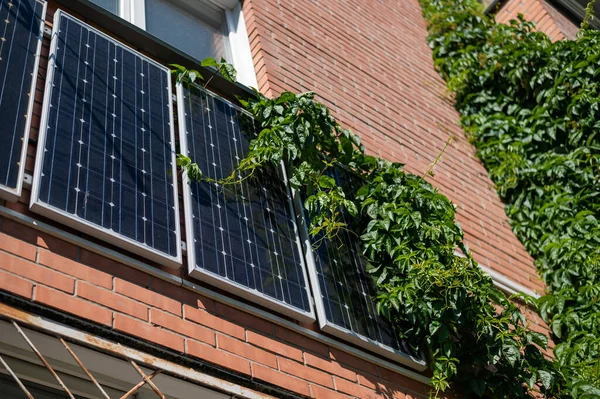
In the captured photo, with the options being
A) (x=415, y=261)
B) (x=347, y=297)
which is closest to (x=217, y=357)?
(x=347, y=297)

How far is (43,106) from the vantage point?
3.35 m

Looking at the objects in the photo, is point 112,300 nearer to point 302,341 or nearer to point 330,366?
point 302,341

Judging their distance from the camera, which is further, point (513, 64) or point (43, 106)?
point (513, 64)

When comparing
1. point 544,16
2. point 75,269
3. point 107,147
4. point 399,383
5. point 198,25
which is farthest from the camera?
point 544,16

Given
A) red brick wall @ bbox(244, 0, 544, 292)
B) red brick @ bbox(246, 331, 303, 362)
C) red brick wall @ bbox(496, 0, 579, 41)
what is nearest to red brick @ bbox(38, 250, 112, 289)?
red brick @ bbox(246, 331, 303, 362)

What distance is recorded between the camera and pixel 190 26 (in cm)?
564

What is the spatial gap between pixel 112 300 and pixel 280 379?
0.85 meters

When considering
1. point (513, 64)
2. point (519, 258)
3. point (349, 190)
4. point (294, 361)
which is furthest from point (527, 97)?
point (294, 361)

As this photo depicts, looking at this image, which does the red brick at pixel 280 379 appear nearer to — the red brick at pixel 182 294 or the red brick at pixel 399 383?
the red brick at pixel 182 294

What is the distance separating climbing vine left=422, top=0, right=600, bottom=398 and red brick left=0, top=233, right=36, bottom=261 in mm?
3037

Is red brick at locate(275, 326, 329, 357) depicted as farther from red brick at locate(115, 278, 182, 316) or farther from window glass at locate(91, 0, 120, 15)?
window glass at locate(91, 0, 120, 15)

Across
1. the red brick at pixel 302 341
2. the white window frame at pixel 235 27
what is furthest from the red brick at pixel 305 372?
the white window frame at pixel 235 27

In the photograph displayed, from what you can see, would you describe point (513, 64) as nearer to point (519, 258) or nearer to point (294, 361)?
point (519, 258)

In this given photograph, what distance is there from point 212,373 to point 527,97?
4791mm
